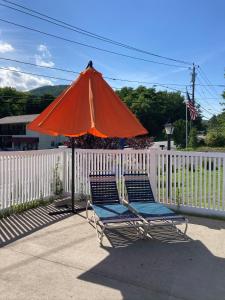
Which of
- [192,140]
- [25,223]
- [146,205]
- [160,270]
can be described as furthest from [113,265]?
[192,140]

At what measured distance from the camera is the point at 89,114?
17.2 feet

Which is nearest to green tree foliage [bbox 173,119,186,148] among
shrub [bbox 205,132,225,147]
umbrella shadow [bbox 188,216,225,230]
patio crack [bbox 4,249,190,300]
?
shrub [bbox 205,132,225,147]

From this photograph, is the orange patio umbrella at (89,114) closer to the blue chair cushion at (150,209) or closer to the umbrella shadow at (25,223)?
the blue chair cushion at (150,209)

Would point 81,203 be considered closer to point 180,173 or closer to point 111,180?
point 111,180

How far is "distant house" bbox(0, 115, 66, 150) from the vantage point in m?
47.8

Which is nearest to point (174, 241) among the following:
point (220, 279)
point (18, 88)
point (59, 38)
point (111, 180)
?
point (220, 279)

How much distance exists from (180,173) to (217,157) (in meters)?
1.04

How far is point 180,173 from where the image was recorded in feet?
24.1

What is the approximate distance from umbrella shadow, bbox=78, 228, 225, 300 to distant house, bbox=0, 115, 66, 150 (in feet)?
140

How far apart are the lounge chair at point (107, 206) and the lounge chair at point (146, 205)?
20cm

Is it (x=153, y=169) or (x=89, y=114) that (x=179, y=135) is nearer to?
(x=153, y=169)

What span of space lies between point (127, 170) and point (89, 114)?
2956 millimetres

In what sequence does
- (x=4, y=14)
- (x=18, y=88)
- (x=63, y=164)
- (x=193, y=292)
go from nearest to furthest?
(x=193, y=292), (x=63, y=164), (x=4, y=14), (x=18, y=88)

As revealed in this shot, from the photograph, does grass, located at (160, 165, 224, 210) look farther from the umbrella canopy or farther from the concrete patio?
the umbrella canopy
